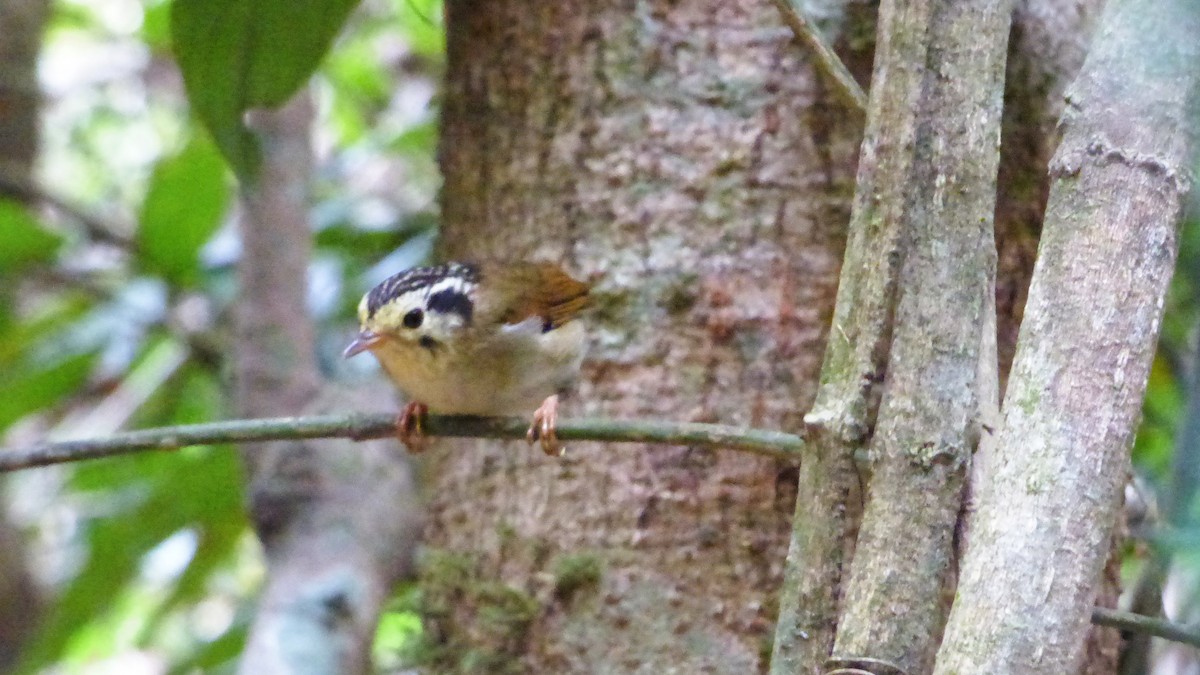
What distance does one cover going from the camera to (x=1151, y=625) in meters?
1.30

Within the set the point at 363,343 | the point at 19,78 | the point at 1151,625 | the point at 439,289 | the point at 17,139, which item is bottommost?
the point at 1151,625

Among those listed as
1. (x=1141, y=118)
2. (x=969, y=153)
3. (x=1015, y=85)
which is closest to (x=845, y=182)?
(x=1015, y=85)

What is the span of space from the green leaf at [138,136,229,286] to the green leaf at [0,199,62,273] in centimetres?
22

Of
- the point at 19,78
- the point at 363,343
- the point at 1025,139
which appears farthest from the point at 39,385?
the point at 1025,139

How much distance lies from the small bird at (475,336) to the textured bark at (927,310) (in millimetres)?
862

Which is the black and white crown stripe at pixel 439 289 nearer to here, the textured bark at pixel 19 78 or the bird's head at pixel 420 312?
the bird's head at pixel 420 312

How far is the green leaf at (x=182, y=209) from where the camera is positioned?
324 centimetres

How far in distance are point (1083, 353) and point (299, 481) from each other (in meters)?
1.96

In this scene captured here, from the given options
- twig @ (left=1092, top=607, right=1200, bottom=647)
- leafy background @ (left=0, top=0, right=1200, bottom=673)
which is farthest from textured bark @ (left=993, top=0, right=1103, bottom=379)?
twig @ (left=1092, top=607, right=1200, bottom=647)

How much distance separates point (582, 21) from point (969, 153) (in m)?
1.01

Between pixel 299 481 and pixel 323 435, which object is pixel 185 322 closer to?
pixel 299 481

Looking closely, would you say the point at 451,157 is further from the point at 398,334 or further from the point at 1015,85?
the point at 1015,85

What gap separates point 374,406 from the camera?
9.73ft

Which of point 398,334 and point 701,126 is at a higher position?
point 701,126
